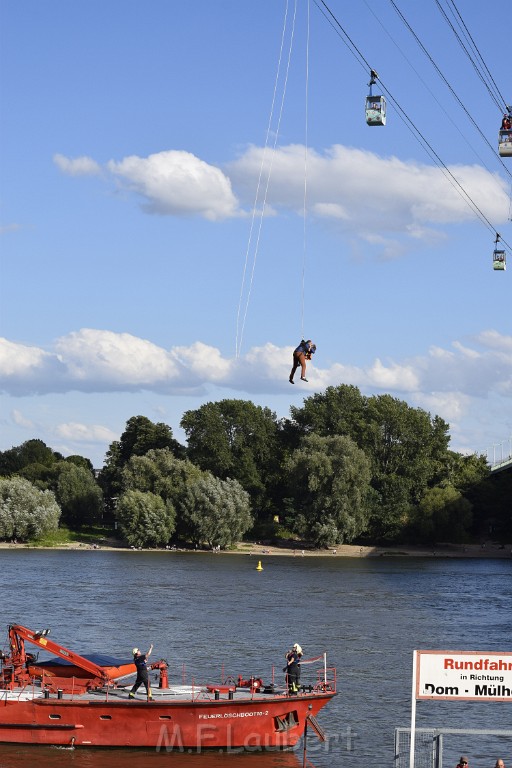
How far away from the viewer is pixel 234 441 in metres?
183

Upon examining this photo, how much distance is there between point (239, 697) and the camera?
4397cm

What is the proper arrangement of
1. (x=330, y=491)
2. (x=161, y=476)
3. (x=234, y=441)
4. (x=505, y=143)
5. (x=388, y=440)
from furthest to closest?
1. (x=234, y=441)
2. (x=388, y=440)
3. (x=161, y=476)
4. (x=330, y=491)
5. (x=505, y=143)

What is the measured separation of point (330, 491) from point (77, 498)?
127ft

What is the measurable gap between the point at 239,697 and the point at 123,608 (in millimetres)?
46388

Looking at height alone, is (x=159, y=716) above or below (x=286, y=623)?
below

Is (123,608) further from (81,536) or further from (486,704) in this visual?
(81,536)

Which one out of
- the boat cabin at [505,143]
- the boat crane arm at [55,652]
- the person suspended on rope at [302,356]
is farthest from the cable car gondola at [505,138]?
the boat crane arm at [55,652]

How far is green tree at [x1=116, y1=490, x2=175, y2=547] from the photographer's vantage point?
509ft

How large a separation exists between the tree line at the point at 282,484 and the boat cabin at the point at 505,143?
107 metres

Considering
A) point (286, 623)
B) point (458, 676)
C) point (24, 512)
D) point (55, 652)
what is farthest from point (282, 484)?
point (458, 676)

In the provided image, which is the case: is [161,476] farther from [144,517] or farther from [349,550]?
[349,550]

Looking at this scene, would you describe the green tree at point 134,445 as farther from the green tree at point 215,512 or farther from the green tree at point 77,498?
the green tree at point 215,512

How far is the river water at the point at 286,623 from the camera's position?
4644 cm

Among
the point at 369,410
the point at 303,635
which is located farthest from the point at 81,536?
the point at 303,635
